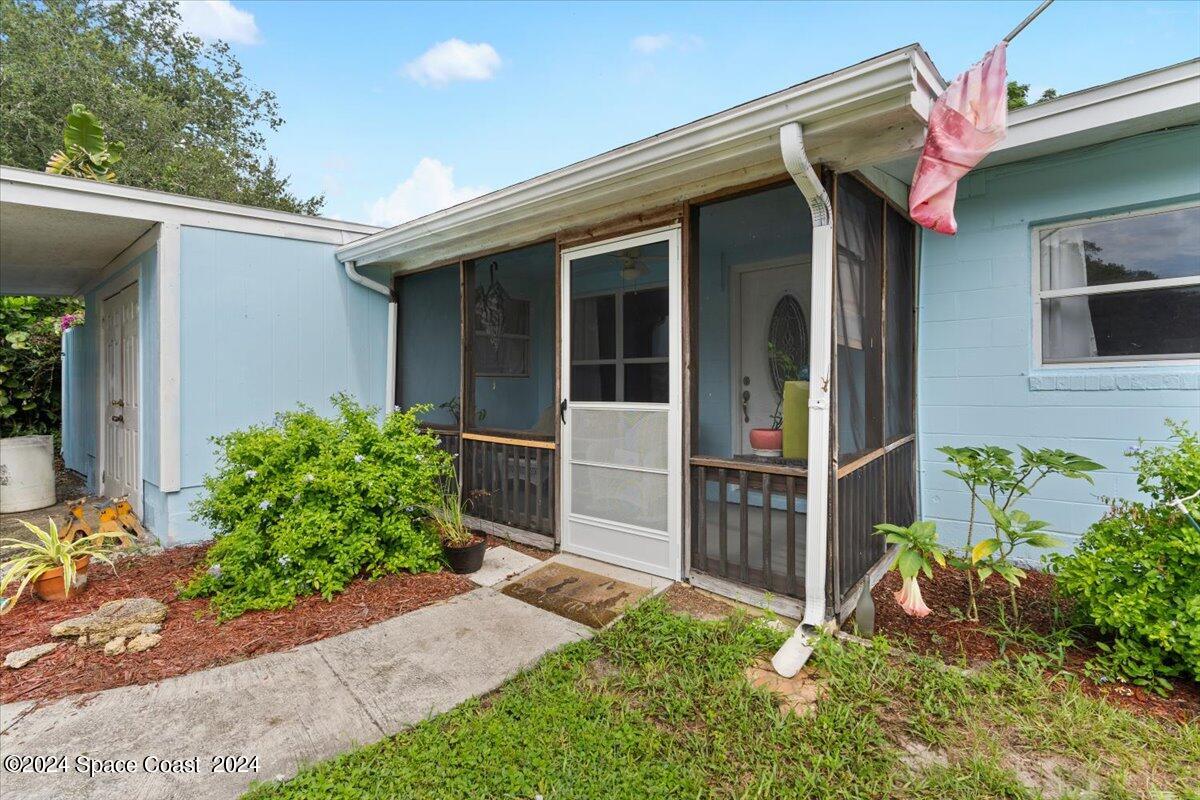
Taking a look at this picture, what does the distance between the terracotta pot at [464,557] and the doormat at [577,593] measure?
36 cm

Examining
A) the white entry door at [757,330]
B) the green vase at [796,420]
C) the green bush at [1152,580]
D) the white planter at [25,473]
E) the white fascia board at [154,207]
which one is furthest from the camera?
the white planter at [25,473]

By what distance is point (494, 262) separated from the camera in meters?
4.57

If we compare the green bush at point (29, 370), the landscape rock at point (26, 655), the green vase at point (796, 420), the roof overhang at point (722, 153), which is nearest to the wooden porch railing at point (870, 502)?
the green vase at point (796, 420)

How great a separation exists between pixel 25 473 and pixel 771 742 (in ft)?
22.0

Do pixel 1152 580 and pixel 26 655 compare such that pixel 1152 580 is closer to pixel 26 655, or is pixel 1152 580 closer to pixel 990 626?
pixel 990 626

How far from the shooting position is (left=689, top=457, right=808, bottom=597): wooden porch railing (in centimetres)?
281

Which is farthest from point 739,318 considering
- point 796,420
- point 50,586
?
point 50,586

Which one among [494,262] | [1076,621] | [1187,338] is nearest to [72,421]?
[494,262]

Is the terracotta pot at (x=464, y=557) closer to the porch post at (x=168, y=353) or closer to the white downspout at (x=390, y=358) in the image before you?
the white downspout at (x=390, y=358)

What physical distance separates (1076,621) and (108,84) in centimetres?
1850

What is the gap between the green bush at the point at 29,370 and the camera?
20.5 feet

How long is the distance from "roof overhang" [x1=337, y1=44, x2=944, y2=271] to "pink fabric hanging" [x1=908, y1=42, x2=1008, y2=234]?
0.24 ft

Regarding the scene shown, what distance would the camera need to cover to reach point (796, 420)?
3387mm

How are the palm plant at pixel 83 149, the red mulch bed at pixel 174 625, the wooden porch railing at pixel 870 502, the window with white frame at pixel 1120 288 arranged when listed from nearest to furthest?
the red mulch bed at pixel 174 625, the wooden porch railing at pixel 870 502, the window with white frame at pixel 1120 288, the palm plant at pixel 83 149
